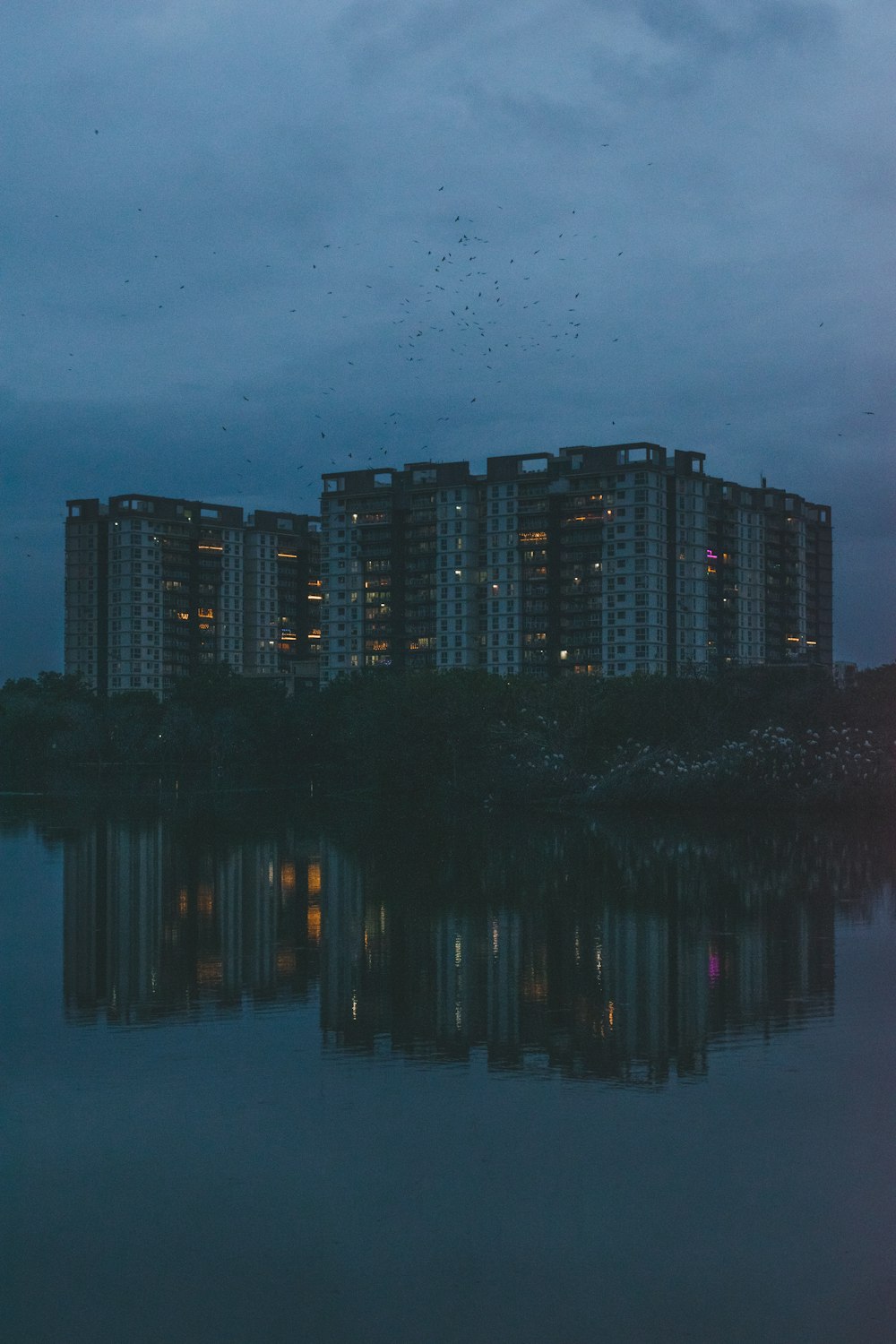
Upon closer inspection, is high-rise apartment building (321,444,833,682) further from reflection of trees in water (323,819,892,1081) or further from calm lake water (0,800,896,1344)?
calm lake water (0,800,896,1344)

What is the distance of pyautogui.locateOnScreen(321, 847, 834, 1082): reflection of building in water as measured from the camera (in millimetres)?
11945

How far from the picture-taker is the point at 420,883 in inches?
959

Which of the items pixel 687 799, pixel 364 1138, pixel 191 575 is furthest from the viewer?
pixel 191 575

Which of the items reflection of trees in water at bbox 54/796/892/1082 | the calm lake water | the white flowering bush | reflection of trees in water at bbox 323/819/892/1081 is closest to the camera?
the calm lake water

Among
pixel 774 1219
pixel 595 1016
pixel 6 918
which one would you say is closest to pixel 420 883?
pixel 6 918

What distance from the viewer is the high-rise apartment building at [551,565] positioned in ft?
393

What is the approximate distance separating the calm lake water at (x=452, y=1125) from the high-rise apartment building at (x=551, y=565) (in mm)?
100857

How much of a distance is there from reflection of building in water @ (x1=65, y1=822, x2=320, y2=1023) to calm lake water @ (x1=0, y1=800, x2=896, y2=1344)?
0.10 metres

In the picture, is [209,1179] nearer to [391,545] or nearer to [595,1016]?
[595,1016]

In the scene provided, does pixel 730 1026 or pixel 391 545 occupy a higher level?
pixel 391 545

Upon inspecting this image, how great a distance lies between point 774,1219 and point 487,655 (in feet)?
387

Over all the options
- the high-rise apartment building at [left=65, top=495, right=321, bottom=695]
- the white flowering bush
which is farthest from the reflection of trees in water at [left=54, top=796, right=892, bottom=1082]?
the high-rise apartment building at [left=65, top=495, right=321, bottom=695]

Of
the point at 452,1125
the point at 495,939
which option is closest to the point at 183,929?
the point at 495,939

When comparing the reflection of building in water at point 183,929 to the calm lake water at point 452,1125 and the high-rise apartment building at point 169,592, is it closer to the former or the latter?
the calm lake water at point 452,1125
